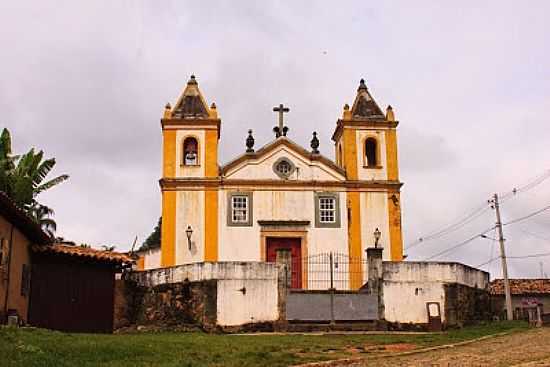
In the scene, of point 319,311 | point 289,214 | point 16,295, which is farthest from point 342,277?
point 16,295

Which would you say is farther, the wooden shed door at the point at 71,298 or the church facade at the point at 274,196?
the church facade at the point at 274,196

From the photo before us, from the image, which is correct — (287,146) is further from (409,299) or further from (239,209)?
(409,299)

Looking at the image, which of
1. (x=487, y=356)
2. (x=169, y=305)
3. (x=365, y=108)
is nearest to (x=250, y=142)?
(x=365, y=108)

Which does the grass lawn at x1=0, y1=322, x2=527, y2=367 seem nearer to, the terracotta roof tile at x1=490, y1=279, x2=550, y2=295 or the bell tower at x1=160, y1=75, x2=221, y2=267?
the bell tower at x1=160, y1=75, x2=221, y2=267

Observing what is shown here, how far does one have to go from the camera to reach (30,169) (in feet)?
90.1

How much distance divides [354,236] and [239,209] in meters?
4.40

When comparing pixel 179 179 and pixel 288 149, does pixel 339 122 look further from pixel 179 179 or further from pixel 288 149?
pixel 179 179

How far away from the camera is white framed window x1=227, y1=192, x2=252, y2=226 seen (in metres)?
28.9

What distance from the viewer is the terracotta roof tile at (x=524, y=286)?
36250mm

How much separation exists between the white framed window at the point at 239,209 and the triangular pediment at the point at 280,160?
753 millimetres

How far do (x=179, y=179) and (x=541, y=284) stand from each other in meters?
19.0

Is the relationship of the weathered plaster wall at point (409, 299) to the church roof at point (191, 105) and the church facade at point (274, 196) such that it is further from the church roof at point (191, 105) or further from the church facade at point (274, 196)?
the church roof at point (191, 105)

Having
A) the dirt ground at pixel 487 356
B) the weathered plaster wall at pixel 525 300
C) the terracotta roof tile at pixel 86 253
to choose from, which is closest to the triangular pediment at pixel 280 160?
the terracotta roof tile at pixel 86 253

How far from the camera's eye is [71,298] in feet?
69.4
